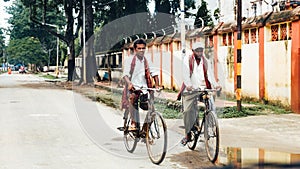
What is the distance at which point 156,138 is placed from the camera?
7359 mm

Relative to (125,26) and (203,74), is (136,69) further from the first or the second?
(125,26)

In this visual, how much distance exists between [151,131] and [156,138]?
14cm

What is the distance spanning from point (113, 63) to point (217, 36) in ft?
63.2

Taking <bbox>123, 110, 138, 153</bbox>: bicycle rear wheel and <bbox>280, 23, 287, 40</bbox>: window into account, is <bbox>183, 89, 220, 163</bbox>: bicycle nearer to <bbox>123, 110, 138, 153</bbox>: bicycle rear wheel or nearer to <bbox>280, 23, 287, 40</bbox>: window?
<bbox>123, 110, 138, 153</bbox>: bicycle rear wheel

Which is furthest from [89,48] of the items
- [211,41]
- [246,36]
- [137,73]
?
[137,73]

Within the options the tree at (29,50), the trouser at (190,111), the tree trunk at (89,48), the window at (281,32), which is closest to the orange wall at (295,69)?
the window at (281,32)

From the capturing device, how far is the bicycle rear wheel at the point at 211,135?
Result: 6945 millimetres

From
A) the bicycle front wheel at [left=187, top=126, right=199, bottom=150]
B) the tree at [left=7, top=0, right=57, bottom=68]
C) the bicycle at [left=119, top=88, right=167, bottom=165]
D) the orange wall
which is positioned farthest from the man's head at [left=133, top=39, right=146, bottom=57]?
the tree at [left=7, top=0, right=57, bottom=68]

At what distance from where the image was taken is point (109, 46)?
39312 mm

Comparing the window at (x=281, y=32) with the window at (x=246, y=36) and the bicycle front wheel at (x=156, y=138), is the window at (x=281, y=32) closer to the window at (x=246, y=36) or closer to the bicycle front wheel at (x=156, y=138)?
the window at (x=246, y=36)

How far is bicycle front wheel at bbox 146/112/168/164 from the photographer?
22.8 ft

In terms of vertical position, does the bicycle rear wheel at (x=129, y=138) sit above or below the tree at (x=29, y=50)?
below

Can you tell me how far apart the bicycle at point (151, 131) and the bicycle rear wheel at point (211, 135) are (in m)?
0.65

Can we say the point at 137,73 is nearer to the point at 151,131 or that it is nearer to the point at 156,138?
the point at 151,131
